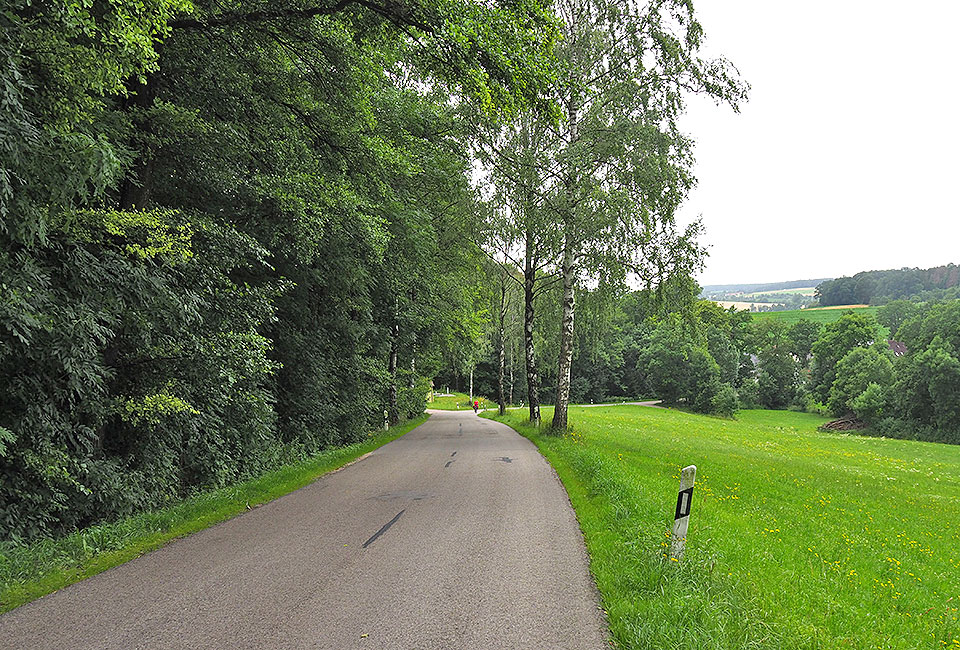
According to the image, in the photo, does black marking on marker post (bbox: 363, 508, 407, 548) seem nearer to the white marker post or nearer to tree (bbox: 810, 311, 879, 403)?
the white marker post

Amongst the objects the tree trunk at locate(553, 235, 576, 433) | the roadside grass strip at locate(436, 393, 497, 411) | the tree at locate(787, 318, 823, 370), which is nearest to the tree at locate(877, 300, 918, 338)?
the tree at locate(787, 318, 823, 370)

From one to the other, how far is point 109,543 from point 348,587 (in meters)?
3.26

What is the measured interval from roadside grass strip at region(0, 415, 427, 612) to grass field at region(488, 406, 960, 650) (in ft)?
17.4

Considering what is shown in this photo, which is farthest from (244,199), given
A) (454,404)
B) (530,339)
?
(454,404)

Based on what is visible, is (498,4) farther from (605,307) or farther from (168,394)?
(605,307)

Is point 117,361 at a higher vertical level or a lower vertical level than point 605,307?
lower

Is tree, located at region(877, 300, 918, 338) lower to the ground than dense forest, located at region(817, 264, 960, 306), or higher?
lower

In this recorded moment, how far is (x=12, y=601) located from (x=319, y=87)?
865 cm

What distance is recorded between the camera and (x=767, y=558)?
6.38 m

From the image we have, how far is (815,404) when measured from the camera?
7319 cm

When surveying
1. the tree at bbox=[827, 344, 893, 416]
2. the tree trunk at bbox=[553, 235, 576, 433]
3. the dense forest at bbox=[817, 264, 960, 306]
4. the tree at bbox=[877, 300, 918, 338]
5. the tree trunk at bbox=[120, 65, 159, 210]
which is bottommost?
the tree at bbox=[827, 344, 893, 416]

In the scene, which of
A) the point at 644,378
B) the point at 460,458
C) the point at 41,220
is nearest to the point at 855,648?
the point at 41,220

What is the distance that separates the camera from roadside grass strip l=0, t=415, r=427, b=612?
4.96m

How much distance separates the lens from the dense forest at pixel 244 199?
5.32 metres
